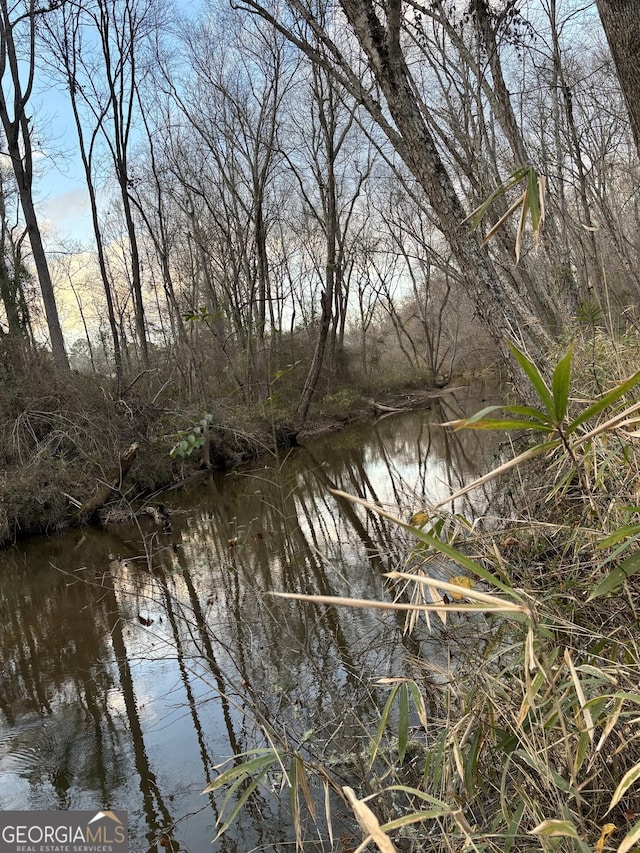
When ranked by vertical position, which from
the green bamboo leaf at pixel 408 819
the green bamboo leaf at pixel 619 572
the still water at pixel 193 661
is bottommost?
the still water at pixel 193 661

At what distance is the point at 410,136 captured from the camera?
4.74 meters

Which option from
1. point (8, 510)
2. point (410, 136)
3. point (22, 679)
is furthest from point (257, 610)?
point (8, 510)

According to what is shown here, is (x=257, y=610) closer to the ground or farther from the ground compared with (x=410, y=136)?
closer to the ground

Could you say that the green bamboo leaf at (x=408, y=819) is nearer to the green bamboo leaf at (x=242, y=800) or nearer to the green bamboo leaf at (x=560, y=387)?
the green bamboo leaf at (x=242, y=800)

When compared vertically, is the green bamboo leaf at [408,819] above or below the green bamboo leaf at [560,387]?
below

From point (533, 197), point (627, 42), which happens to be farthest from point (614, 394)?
point (627, 42)

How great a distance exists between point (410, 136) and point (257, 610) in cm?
401

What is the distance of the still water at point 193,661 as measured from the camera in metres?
2.81

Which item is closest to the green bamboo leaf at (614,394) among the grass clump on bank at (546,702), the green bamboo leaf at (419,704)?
the grass clump on bank at (546,702)

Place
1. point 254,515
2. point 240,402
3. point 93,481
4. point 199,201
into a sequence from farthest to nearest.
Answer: point 199,201 → point 240,402 → point 93,481 → point 254,515

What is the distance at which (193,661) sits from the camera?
4.27 metres

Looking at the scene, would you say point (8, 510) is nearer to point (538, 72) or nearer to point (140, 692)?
point (140, 692)

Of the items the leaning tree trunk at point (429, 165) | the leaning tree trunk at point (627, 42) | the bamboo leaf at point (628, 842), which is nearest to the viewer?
the bamboo leaf at point (628, 842)

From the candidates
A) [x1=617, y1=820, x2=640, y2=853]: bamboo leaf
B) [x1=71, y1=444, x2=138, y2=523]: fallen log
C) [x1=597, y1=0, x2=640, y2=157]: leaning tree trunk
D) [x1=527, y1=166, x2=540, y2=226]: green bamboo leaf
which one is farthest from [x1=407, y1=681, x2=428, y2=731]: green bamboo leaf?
[x1=71, y1=444, x2=138, y2=523]: fallen log
